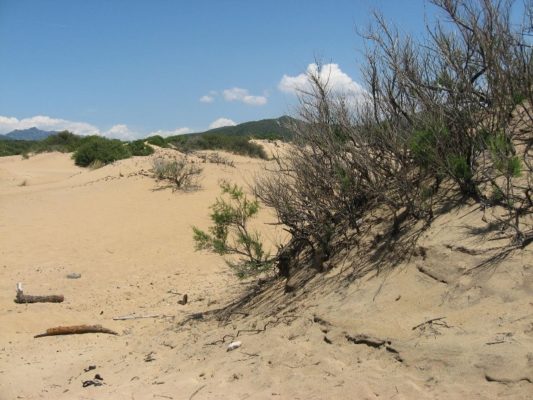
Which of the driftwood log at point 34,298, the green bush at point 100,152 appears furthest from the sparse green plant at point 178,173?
the green bush at point 100,152

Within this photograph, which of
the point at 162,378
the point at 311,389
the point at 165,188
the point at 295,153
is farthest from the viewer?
the point at 165,188

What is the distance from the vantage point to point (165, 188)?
19203mm

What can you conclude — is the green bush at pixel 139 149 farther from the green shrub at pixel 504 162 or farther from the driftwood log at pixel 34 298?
the green shrub at pixel 504 162

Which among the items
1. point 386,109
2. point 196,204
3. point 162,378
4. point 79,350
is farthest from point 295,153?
point 196,204

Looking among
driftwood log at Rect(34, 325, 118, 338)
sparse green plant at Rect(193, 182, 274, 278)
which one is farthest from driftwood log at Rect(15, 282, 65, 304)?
sparse green plant at Rect(193, 182, 274, 278)

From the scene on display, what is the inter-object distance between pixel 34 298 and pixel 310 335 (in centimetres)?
620

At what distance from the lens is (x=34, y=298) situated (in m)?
9.62

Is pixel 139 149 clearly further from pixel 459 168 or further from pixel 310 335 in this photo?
pixel 310 335

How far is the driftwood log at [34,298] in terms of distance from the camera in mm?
9508

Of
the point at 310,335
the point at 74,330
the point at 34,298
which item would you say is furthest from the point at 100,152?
the point at 310,335

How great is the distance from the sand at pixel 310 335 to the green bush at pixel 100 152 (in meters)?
21.7

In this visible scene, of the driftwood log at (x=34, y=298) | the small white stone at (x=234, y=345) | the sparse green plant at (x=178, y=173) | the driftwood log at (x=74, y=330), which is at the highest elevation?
the sparse green plant at (x=178, y=173)

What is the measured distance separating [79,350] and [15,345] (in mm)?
947

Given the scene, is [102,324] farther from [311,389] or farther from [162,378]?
[311,389]
